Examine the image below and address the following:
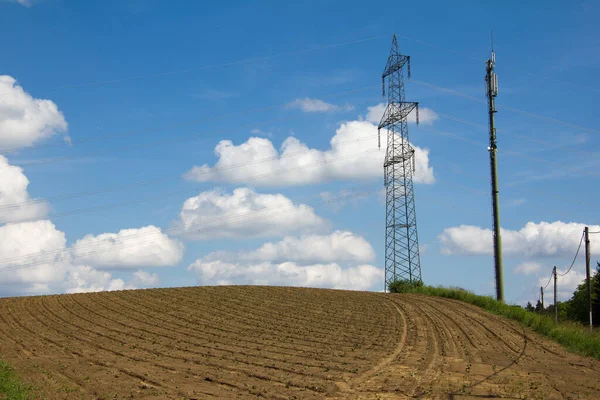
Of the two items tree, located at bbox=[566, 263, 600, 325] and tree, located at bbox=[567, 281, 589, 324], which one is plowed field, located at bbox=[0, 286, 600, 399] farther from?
tree, located at bbox=[567, 281, 589, 324]

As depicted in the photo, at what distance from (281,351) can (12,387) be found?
31.8ft

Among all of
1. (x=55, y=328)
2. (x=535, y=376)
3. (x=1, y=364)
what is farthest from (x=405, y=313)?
(x=1, y=364)

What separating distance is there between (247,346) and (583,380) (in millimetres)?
12341

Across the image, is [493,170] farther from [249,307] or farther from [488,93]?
[249,307]

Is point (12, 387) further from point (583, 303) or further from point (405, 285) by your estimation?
point (583, 303)

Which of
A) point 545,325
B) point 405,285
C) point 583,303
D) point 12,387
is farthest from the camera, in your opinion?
point 583,303

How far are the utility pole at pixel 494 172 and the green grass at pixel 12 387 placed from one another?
29649mm

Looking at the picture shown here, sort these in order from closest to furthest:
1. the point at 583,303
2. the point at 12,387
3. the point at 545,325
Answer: the point at 12,387
the point at 545,325
the point at 583,303

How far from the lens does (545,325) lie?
1219 inches

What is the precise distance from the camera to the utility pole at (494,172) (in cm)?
3931

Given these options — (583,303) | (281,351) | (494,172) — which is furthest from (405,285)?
(583,303)

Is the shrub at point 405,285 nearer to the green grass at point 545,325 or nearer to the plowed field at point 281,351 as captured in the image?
the green grass at point 545,325

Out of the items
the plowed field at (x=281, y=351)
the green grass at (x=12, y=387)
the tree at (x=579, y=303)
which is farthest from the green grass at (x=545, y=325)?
the tree at (x=579, y=303)

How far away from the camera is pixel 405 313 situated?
35125 mm
